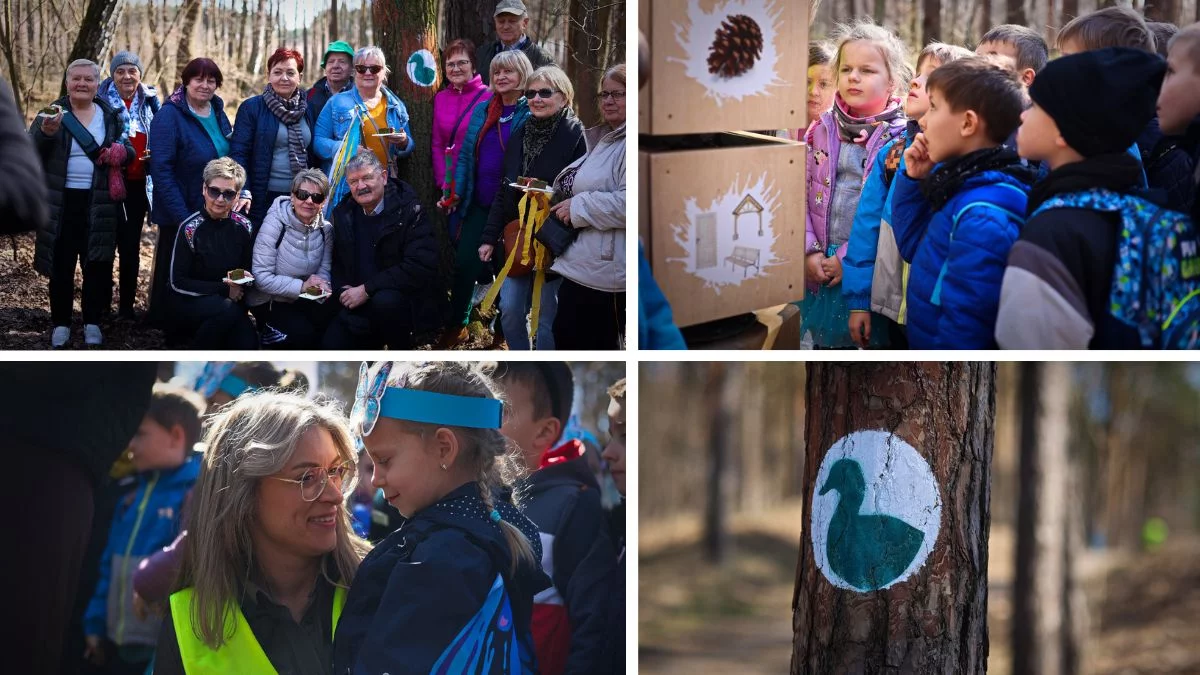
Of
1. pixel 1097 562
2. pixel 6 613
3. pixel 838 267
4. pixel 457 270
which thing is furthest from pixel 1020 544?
pixel 6 613

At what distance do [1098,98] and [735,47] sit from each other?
2.73ft

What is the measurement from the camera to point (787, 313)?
3.02 meters

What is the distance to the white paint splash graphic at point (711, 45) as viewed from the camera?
8.86 ft

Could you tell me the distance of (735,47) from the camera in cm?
273

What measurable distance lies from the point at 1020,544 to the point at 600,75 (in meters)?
4.09

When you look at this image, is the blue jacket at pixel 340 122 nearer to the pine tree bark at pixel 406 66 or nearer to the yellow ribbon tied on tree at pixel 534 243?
the pine tree bark at pixel 406 66

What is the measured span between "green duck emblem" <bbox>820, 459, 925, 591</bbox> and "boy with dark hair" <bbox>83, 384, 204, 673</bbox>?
160 centimetres

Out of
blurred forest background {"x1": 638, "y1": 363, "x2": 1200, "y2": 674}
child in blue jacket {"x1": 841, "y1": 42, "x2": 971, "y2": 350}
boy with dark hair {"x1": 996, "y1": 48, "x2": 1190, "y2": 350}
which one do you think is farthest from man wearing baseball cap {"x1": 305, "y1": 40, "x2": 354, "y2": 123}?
blurred forest background {"x1": 638, "y1": 363, "x2": 1200, "y2": 674}

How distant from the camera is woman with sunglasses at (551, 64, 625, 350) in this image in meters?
2.93

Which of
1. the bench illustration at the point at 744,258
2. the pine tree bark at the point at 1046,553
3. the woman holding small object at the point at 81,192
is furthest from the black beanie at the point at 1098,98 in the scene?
the pine tree bark at the point at 1046,553

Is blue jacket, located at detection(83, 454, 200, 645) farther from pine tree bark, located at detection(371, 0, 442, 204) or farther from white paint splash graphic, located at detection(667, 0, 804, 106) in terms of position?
white paint splash graphic, located at detection(667, 0, 804, 106)

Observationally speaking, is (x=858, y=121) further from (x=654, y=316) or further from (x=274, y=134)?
(x=274, y=134)

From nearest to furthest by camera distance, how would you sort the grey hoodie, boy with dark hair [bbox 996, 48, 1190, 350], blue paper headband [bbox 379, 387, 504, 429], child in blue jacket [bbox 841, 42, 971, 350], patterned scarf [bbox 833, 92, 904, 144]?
boy with dark hair [bbox 996, 48, 1190, 350], blue paper headband [bbox 379, 387, 504, 429], child in blue jacket [bbox 841, 42, 971, 350], patterned scarf [bbox 833, 92, 904, 144], the grey hoodie

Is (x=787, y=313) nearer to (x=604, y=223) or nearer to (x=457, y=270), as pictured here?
(x=604, y=223)
